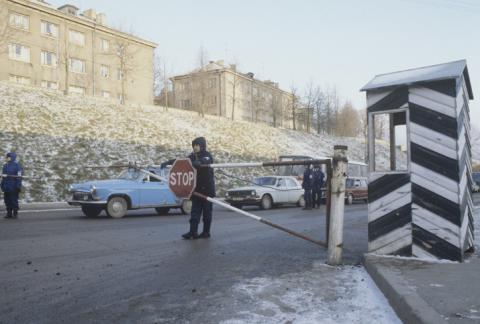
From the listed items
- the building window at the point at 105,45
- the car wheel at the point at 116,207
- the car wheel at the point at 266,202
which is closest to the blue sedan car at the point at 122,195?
the car wheel at the point at 116,207

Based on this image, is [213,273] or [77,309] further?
[213,273]

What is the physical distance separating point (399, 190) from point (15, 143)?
23207 mm

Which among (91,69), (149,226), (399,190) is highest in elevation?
(91,69)

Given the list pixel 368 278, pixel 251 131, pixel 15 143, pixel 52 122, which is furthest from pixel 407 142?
pixel 251 131

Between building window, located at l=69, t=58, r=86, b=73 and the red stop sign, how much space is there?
4254 cm

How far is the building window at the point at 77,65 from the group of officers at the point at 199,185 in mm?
34799

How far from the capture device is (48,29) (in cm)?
4400

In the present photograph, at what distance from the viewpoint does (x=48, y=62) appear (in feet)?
144

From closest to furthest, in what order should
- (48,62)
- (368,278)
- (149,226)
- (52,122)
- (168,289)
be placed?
(168,289) < (368,278) < (149,226) < (52,122) < (48,62)

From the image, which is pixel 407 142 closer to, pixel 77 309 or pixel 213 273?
pixel 213 273

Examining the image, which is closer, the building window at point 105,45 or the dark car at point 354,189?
the dark car at point 354,189

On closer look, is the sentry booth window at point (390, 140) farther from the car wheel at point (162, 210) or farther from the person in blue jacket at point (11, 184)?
Result: the person in blue jacket at point (11, 184)

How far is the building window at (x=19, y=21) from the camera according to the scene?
133 ft

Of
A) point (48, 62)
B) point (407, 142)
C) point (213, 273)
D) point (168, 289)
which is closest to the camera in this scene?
point (168, 289)
